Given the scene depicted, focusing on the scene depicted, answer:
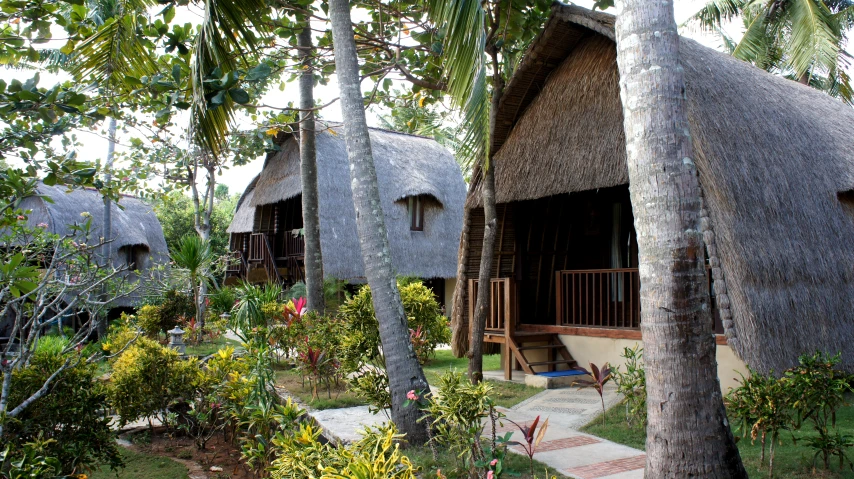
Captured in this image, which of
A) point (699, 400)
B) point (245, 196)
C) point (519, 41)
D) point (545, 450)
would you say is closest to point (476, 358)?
point (545, 450)

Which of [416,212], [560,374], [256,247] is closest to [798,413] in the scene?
[560,374]

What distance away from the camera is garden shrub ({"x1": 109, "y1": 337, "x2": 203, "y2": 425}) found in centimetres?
661

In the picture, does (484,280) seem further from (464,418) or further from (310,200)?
(310,200)

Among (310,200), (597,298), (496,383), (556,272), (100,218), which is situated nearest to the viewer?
(496,383)

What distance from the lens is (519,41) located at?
32.1 feet

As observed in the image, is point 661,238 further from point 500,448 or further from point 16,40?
point 16,40

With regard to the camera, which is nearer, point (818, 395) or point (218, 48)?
point (818, 395)

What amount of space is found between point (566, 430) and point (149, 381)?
416cm

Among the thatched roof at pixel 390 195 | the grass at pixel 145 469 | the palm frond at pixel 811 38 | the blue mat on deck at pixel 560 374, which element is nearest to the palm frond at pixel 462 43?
the blue mat on deck at pixel 560 374

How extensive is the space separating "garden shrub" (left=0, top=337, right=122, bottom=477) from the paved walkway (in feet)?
6.40

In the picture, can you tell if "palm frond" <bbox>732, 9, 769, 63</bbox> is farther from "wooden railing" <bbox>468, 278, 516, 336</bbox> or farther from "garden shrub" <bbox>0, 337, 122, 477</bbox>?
"garden shrub" <bbox>0, 337, 122, 477</bbox>

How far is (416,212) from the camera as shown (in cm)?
1908

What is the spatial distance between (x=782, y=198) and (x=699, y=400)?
15.7 feet

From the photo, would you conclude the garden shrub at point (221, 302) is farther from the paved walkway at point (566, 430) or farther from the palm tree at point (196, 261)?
the paved walkway at point (566, 430)
